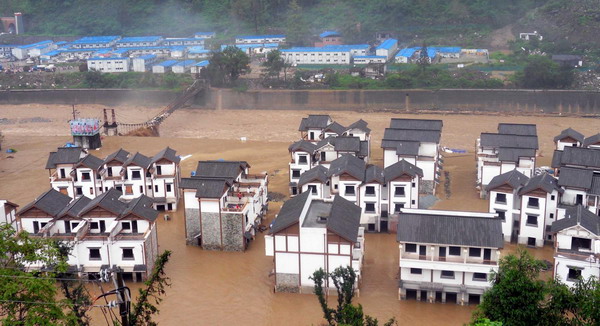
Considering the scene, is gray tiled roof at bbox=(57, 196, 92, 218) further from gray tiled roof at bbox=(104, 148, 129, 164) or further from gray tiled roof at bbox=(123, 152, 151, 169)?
gray tiled roof at bbox=(104, 148, 129, 164)

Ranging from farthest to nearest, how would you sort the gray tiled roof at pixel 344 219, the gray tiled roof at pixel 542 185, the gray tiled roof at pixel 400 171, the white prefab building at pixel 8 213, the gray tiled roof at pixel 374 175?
1. the gray tiled roof at pixel 374 175
2. the gray tiled roof at pixel 400 171
3. the gray tiled roof at pixel 542 185
4. the white prefab building at pixel 8 213
5. the gray tiled roof at pixel 344 219

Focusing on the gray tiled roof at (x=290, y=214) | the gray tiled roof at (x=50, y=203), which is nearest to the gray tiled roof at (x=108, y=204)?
the gray tiled roof at (x=50, y=203)

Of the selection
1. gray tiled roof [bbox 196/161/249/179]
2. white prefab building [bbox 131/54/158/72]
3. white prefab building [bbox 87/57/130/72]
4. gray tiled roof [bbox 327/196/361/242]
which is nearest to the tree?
gray tiled roof [bbox 327/196/361/242]

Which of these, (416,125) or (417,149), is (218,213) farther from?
(416,125)

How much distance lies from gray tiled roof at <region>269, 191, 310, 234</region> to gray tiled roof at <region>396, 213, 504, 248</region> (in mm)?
4005

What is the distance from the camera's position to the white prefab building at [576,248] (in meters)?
22.4

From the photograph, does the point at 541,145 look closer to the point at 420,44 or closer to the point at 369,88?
the point at 369,88

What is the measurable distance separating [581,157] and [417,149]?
8.29 metres

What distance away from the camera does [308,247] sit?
2380 centimetres

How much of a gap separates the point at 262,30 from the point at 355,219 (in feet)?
238

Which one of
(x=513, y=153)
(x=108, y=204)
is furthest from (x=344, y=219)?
(x=513, y=153)

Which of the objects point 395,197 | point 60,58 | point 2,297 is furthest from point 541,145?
point 60,58

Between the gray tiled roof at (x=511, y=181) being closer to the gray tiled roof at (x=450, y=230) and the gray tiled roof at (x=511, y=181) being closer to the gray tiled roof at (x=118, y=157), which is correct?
the gray tiled roof at (x=450, y=230)

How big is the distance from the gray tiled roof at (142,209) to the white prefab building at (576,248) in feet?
52.9
